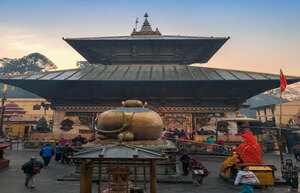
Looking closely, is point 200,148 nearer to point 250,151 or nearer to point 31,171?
point 250,151

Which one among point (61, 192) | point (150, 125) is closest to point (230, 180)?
point (150, 125)

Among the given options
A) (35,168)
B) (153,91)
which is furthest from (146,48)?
(35,168)

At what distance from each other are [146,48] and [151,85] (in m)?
5.34

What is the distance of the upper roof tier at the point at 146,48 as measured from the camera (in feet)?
55.8

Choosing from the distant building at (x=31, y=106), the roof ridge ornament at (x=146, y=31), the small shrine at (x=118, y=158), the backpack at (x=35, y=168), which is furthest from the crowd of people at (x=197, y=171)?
the distant building at (x=31, y=106)

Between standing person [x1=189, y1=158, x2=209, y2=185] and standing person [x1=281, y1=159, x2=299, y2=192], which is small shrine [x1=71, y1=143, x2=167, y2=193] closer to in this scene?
standing person [x1=189, y1=158, x2=209, y2=185]

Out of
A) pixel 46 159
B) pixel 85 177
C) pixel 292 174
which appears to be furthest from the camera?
pixel 46 159

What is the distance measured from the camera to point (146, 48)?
1761 cm

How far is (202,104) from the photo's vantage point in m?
14.5

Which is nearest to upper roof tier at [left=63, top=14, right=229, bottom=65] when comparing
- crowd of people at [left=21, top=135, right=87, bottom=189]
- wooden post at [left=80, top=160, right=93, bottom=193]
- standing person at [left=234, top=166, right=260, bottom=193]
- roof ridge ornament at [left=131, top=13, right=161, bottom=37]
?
roof ridge ornament at [left=131, top=13, right=161, bottom=37]

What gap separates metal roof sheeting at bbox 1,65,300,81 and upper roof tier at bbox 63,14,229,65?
1993mm

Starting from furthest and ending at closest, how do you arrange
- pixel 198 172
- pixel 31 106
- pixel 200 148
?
1. pixel 31 106
2. pixel 200 148
3. pixel 198 172

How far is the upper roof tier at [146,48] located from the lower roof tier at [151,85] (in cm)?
282

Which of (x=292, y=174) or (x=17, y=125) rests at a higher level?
(x=17, y=125)
